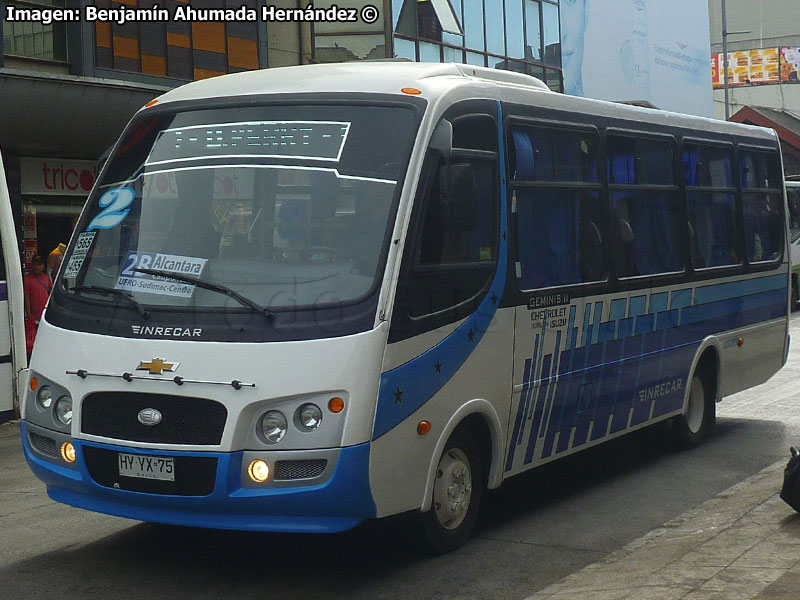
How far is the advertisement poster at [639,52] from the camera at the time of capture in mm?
46625

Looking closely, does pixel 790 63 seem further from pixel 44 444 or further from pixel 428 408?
pixel 44 444

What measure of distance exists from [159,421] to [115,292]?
0.82 metres

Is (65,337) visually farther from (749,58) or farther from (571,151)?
(749,58)

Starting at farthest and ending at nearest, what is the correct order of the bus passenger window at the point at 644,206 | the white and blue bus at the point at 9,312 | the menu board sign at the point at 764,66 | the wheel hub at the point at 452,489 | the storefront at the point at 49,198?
the menu board sign at the point at 764,66 → the storefront at the point at 49,198 → the white and blue bus at the point at 9,312 → the bus passenger window at the point at 644,206 → the wheel hub at the point at 452,489

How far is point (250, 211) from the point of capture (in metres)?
6.54

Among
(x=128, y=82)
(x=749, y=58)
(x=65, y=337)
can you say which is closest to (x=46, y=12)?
(x=128, y=82)

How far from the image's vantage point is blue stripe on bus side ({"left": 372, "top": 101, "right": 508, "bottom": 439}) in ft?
20.5

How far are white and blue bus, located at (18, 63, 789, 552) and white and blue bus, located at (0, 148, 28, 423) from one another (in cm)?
459

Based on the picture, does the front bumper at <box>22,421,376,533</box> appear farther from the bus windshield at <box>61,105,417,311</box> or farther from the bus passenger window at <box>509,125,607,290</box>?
the bus passenger window at <box>509,125,607,290</box>

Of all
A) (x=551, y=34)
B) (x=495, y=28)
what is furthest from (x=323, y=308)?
(x=551, y=34)

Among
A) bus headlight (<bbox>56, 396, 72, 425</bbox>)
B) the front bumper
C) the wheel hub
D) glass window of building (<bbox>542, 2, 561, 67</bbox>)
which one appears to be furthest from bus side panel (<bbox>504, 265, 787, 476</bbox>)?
glass window of building (<bbox>542, 2, 561, 67</bbox>)

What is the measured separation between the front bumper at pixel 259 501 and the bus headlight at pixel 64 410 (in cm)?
21

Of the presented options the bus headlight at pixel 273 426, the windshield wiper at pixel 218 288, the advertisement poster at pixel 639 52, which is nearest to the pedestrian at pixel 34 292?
the windshield wiper at pixel 218 288

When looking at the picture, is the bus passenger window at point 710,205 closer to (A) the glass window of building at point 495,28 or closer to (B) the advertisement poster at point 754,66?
(A) the glass window of building at point 495,28
